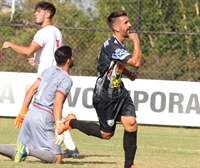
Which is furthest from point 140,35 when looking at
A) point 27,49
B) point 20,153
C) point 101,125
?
point 20,153

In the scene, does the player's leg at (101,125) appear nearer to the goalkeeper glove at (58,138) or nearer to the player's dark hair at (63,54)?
the goalkeeper glove at (58,138)

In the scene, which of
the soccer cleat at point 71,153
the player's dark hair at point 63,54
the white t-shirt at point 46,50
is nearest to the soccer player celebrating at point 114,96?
the player's dark hair at point 63,54

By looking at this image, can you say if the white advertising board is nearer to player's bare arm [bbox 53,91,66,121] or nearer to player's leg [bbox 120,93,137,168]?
player's bare arm [bbox 53,91,66,121]

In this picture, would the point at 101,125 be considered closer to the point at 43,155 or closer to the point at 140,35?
the point at 43,155

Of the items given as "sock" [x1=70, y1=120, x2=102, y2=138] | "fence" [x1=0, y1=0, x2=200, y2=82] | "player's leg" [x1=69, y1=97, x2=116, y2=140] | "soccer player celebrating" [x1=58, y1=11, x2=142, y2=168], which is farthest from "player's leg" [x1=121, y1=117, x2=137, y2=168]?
"fence" [x1=0, y1=0, x2=200, y2=82]

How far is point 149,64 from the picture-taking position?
17.6 m

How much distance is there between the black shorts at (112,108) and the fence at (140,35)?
28.9 ft

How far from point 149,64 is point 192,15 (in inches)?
103

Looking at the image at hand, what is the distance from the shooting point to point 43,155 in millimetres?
8766

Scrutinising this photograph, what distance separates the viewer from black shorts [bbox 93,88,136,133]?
8.35 meters

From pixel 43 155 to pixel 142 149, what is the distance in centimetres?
327

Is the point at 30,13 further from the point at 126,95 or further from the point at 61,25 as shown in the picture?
the point at 126,95

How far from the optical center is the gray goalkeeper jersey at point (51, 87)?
29.3 feet

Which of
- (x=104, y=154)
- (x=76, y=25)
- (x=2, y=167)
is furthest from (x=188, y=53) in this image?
(x=2, y=167)
